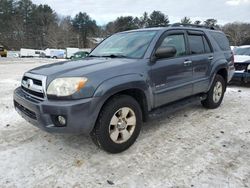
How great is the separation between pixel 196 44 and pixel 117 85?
2.46 m

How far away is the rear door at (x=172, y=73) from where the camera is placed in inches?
164

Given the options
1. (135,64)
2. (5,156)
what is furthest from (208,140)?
(5,156)

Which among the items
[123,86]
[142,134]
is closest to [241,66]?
[142,134]

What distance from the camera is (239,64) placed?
29.6 ft

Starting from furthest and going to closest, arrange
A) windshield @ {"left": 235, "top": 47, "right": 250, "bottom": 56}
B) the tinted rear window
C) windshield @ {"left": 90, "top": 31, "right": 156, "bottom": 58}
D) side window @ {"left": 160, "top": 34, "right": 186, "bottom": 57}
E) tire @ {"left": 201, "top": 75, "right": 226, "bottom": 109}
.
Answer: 1. windshield @ {"left": 235, "top": 47, "right": 250, "bottom": 56}
2. the tinted rear window
3. tire @ {"left": 201, "top": 75, "right": 226, "bottom": 109}
4. side window @ {"left": 160, "top": 34, "right": 186, "bottom": 57}
5. windshield @ {"left": 90, "top": 31, "right": 156, "bottom": 58}

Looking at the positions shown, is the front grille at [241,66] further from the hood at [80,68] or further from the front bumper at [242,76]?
the hood at [80,68]

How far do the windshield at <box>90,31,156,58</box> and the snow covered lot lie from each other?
3.56 feet

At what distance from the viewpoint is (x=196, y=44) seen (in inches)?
207

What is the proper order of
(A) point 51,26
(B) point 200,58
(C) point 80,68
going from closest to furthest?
(C) point 80,68
(B) point 200,58
(A) point 51,26

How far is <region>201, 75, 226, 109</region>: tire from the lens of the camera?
5.77 m

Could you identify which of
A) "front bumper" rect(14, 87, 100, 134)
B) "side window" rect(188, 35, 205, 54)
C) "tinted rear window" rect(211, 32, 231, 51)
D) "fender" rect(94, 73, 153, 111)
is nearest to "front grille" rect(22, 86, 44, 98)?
"front bumper" rect(14, 87, 100, 134)

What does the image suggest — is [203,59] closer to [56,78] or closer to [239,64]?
[56,78]

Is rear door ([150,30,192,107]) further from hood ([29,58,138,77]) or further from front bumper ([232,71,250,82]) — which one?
front bumper ([232,71,250,82])

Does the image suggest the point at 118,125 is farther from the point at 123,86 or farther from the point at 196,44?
the point at 196,44
